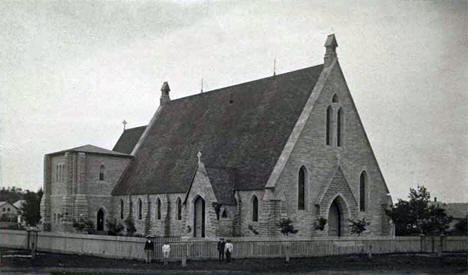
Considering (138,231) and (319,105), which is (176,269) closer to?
(319,105)

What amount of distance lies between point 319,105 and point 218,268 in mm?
16861

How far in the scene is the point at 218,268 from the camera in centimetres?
2905

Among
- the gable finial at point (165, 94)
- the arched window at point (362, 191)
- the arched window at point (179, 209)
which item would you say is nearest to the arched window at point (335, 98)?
the arched window at point (362, 191)

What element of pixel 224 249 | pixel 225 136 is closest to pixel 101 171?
pixel 225 136

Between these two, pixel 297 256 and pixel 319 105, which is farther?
pixel 319 105

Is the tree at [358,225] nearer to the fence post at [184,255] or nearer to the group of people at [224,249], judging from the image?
the group of people at [224,249]

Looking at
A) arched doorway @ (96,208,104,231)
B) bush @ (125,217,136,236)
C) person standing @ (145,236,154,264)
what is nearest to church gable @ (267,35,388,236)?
person standing @ (145,236,154,264)

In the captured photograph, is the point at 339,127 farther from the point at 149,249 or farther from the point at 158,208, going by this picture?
the point at 149,249

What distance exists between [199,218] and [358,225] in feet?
34.0

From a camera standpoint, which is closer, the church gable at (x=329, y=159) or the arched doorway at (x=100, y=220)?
the church gable at (x=329, y=159)

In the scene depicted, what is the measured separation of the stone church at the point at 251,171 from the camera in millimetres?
40406

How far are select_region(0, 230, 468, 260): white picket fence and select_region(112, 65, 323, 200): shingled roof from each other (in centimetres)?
598

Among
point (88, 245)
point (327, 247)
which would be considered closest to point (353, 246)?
point (327, 247)

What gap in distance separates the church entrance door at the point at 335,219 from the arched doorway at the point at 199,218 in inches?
334
